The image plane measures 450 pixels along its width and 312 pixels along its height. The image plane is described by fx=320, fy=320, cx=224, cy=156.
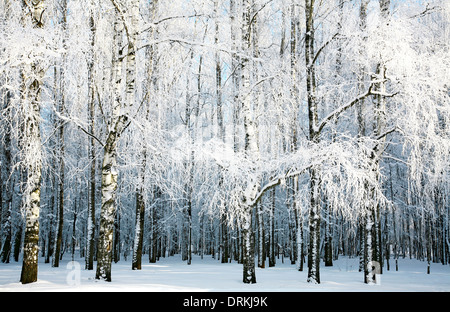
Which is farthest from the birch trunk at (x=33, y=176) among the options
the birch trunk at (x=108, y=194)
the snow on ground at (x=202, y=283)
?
the birch trunk at (x=108, y=194)

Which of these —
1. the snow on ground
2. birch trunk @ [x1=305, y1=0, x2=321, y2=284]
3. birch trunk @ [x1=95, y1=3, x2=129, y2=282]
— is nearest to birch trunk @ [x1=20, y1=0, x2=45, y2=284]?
the snow on ground

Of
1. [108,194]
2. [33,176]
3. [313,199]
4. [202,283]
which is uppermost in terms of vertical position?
[33,176]

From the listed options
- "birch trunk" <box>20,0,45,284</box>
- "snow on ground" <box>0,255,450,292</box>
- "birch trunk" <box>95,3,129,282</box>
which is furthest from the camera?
"birch trunk" <box>95,3,129,282</box>

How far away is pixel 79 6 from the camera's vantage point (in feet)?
22.7

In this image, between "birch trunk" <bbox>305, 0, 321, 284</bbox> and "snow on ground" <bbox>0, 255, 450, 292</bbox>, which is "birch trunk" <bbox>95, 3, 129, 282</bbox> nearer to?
"snow on ground" <bbox>0, 255, 450, 292</bbox>

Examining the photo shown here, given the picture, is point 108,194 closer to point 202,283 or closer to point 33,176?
point 33,176

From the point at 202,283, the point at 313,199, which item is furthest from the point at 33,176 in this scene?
the point at 313,199

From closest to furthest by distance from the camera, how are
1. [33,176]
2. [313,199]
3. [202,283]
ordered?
[33,176]
[202,283]
[313,199]

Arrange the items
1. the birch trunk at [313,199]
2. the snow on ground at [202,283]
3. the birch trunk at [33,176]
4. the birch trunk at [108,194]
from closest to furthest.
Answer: the snow on ground at [202,283] < the birch trunk at [33,176] < the birch trunk at [108,194] < the birch trunk at [313,199]

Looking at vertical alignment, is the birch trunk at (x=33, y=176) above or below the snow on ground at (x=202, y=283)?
above

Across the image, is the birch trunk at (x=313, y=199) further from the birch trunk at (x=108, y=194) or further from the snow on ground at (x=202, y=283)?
the birch trunk at (x=108, y=194)

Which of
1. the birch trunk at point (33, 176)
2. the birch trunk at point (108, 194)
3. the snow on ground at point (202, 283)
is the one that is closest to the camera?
the snow on ground at point (202, 283)
